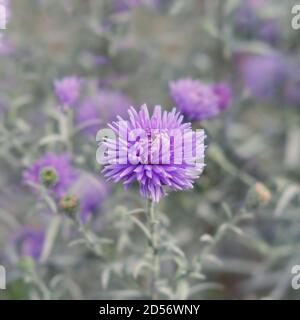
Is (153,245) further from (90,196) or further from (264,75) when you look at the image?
(264,75)

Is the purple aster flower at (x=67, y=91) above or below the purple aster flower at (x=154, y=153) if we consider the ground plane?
above

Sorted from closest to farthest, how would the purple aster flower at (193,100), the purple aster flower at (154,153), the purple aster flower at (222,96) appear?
1. the purple aster flower at (154,153)
2. the purple aster flower at (193,100)
3. the purple aster flower at (222,96)

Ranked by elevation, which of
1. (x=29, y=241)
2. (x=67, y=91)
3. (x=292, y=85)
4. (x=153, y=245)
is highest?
(x=292, y=85)

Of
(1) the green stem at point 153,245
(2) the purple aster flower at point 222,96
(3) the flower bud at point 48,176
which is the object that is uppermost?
(2) the purple aster flower at point 222,96

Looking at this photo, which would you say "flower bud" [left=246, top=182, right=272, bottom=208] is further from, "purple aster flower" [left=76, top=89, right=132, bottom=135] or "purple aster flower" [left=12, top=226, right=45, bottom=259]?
"purple aster flower" [left=12, top=226, right=45, bottom=259]

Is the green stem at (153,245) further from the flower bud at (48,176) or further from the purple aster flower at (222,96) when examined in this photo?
the purple aster flower at (222,96)

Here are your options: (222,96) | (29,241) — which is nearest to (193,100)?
(222,96)

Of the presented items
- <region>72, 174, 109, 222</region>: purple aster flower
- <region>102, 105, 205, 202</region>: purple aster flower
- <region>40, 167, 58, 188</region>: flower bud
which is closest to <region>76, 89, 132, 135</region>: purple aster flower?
<region>72, 174, 109, 222</region>: purple aster flower

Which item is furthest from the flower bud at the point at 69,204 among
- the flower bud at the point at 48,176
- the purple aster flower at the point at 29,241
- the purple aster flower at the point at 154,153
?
the purple aster flower at the point at 29,241
